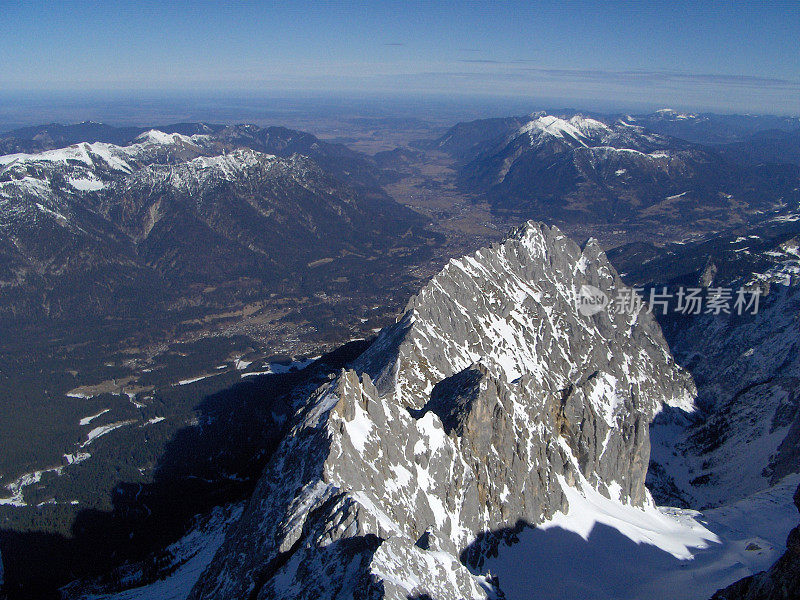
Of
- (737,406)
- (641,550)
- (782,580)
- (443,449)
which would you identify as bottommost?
(737,406)

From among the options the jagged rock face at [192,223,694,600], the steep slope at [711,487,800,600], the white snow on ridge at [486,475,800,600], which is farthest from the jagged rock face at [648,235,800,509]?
the steep slope at [711,487,800,600]

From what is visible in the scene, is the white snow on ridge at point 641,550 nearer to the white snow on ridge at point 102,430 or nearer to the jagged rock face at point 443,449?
the jagged rock face at point 443,449

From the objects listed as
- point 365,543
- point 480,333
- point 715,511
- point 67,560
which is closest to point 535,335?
point 480,333

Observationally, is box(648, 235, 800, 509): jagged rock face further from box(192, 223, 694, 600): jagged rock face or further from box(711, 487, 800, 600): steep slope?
box(711, 487, 800, 600): steep slope

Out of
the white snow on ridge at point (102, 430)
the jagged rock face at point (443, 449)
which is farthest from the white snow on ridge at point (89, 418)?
the jagged rock face at point (443, 449)

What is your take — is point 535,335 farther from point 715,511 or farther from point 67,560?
point 67,560

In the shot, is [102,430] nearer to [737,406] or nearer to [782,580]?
[782,580]

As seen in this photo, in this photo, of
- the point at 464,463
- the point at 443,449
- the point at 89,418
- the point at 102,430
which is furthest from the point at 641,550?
the point at 89,418

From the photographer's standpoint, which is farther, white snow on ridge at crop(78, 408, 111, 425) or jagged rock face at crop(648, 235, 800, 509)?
white snow on ridge at crop(78, 408, 111, 425)
